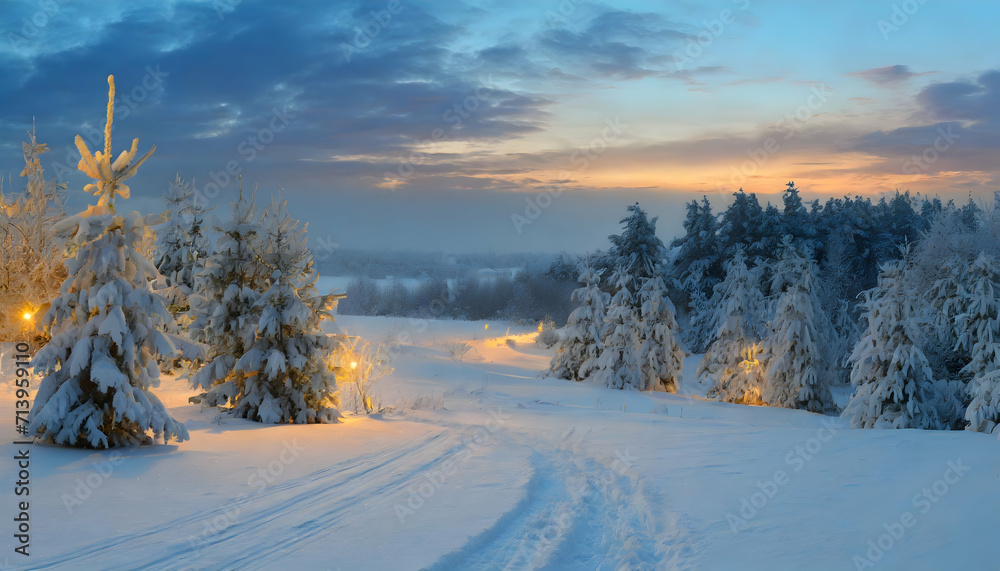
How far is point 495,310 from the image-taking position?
7838 cm

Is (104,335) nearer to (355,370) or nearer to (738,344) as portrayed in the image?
(355,370)

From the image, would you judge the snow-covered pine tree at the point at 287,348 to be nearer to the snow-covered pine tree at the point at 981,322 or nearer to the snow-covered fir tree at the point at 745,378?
the snow-covered pine tree at the point at 981,322

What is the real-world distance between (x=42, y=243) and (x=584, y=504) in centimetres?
1816

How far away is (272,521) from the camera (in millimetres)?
6184

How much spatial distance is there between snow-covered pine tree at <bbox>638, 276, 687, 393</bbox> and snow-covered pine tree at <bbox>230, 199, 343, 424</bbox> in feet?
60.0

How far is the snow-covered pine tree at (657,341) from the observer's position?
2881 centimetres

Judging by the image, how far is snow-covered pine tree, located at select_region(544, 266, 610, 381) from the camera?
3003 cm

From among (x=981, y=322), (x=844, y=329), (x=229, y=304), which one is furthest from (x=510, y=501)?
(x=844, y=329)

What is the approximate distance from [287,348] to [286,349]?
0.16ft

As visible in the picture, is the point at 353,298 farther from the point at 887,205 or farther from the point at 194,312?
the point at 194,312

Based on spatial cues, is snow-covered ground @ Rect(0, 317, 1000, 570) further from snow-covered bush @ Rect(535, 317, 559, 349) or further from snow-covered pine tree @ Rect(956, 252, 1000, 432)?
snow-covered bush @ Rect(535, 317, 559, 349)

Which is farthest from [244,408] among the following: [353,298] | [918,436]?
[353,298]

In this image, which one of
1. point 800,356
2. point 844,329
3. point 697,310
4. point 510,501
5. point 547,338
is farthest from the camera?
point 697,310

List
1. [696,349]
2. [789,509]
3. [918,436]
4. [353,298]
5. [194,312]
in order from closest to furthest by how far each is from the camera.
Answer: [789,509]
[918,436]
[194,312]
[696,349]
[353,298]
